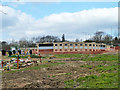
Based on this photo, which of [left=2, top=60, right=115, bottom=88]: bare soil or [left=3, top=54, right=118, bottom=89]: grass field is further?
[left=2, top=60, right=115, bottom=88]: bare soil

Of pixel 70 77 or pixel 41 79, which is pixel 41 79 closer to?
pixel 41 79

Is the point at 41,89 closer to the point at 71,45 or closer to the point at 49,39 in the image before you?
the point at 71,45

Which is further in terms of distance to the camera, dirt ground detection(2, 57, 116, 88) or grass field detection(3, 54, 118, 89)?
dirt ground detection(2, 57, 116, 88)

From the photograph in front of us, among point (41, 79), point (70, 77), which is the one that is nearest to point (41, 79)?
point (41, 79)

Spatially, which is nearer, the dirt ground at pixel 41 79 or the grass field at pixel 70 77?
the grass field at pixel 70 77

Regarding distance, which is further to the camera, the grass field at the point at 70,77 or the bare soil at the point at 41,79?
the bare soil at the point at 41,79

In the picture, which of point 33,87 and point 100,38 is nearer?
point 33,87

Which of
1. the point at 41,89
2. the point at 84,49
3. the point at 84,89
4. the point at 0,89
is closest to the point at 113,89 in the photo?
the point at 84,89

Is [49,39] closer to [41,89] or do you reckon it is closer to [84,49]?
[84,49]

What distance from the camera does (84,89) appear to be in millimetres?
7199

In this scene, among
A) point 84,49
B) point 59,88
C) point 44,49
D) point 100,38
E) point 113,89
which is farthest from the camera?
point 100,38

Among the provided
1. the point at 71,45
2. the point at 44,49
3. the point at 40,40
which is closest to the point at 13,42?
the point at 40,40

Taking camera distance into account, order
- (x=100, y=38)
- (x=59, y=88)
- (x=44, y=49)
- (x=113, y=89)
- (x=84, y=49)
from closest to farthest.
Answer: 1. (x=113, y=89)
2. (x=59, y=88)
3. (x=84, y=49)
4. (x=44, y=49)
5. (x=100, y=38)

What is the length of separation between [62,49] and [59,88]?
50166 mm
